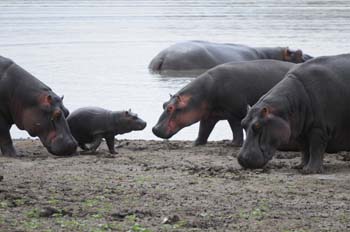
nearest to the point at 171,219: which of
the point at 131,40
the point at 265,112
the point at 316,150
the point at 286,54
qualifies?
the point at 265,112

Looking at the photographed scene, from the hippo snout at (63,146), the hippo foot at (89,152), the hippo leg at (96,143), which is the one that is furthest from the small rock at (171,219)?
the hippo leg at (96,143)

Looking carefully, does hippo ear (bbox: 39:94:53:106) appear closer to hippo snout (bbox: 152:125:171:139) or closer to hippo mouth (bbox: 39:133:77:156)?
hippo mouth (bbox: 39:133:77:156)

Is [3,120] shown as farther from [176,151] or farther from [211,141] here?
[211,141]

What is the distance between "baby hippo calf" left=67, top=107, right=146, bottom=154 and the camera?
8.73m

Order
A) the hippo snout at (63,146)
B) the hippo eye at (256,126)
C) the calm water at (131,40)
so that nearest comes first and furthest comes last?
1. the hippo eye at (256,126)
2. the hippo snout at (63,146)
3. the calm water at (131,40)

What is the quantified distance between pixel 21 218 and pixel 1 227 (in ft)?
0.91

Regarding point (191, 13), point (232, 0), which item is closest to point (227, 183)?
point (191, 13)

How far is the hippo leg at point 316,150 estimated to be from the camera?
293 inches

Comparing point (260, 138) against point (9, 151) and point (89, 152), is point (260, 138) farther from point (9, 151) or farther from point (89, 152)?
point (9, 151)

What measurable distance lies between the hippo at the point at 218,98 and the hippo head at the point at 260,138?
1.83m

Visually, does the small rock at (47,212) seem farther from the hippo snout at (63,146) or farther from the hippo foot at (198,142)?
the hippo foot at (198,142)

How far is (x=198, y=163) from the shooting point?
778 cm

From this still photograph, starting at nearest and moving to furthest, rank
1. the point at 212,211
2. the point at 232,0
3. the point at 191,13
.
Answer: the point at 212,211 → the point at 191,13 → the point at 232,0

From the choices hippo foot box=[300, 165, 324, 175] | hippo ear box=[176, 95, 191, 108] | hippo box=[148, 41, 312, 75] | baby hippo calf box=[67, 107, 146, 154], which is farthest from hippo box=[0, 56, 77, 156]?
hippo box=[148, 41, 312, 75]
